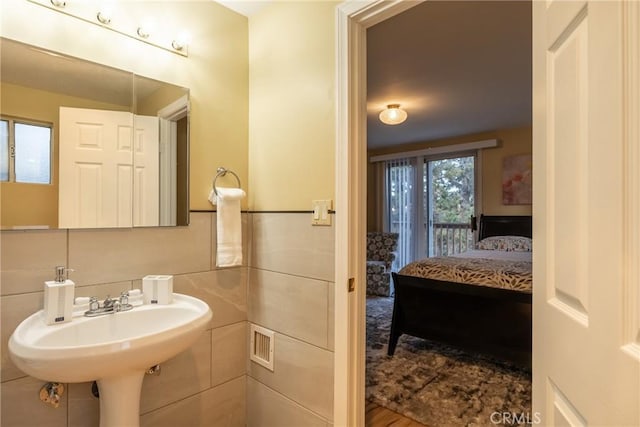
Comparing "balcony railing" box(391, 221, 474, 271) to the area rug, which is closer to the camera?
the area rug

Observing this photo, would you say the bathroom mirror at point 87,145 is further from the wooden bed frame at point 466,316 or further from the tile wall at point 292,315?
the wooden bed frame at point 466,316

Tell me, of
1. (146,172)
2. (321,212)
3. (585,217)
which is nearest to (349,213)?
(321,212)

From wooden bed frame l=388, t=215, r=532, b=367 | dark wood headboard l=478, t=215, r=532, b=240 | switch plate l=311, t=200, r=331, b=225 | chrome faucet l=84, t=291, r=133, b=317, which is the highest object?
switch plate l=311, t=200, r=331, b=225

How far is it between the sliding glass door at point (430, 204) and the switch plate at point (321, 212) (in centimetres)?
409

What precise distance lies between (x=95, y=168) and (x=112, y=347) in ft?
2.71

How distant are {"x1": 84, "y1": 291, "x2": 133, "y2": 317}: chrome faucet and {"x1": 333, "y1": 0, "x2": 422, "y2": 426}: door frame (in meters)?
0.90

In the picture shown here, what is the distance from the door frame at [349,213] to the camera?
1431 millimetres

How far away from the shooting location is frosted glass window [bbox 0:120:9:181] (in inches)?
47.7

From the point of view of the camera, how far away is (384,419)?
1.99 m

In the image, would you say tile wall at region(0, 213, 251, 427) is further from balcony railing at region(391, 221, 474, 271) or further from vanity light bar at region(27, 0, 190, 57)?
balcony railing at region(391, 221, 474, 271)

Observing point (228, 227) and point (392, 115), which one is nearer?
point (228, 227)

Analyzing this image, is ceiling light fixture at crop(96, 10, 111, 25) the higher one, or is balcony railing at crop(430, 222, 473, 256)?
ceiling light fixture at crop(96, 10, 111, 25)

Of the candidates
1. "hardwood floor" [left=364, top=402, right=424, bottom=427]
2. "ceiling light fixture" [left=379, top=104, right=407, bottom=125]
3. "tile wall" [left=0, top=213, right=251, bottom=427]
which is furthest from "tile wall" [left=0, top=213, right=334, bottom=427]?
"ceiling light fixture" [left=379, top=104, right=407, bottom=125]

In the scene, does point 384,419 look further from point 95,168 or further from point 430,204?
point 430,204
